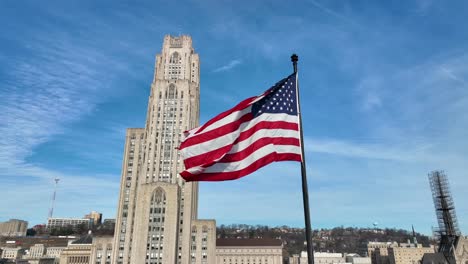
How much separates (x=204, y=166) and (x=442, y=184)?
177 m

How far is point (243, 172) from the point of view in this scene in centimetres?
1556

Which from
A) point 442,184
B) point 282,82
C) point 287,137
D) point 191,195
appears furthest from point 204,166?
point 442,184

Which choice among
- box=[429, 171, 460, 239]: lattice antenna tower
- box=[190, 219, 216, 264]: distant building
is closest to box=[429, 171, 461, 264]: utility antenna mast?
box=[429, 171, 460, 239]: lattice antenna tower

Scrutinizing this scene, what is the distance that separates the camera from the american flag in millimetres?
15547

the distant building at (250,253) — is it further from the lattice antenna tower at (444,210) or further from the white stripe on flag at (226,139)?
the white stripe on flag at (226,139)

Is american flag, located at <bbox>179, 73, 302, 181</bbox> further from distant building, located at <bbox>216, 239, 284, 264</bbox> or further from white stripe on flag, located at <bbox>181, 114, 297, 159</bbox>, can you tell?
distant building, located at <bbox>216, 239, 284, 264</bbox>

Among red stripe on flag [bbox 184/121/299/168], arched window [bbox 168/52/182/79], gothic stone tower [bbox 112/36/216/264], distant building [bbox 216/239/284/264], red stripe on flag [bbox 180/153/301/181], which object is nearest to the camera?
red stripe on flag [bbox 180/153/301/181]

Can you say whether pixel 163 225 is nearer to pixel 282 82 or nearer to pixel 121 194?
pixel 121 194

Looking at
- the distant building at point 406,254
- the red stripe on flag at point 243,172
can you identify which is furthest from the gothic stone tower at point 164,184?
the distant building at point 406,254

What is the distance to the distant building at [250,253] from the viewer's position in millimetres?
157250

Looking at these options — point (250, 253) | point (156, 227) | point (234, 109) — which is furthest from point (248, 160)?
point (250, 253)

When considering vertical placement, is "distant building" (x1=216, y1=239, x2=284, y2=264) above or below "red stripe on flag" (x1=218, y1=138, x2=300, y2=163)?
below

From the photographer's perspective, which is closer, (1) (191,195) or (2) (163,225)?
(2) (163,225)

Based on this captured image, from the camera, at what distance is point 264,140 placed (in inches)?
616
